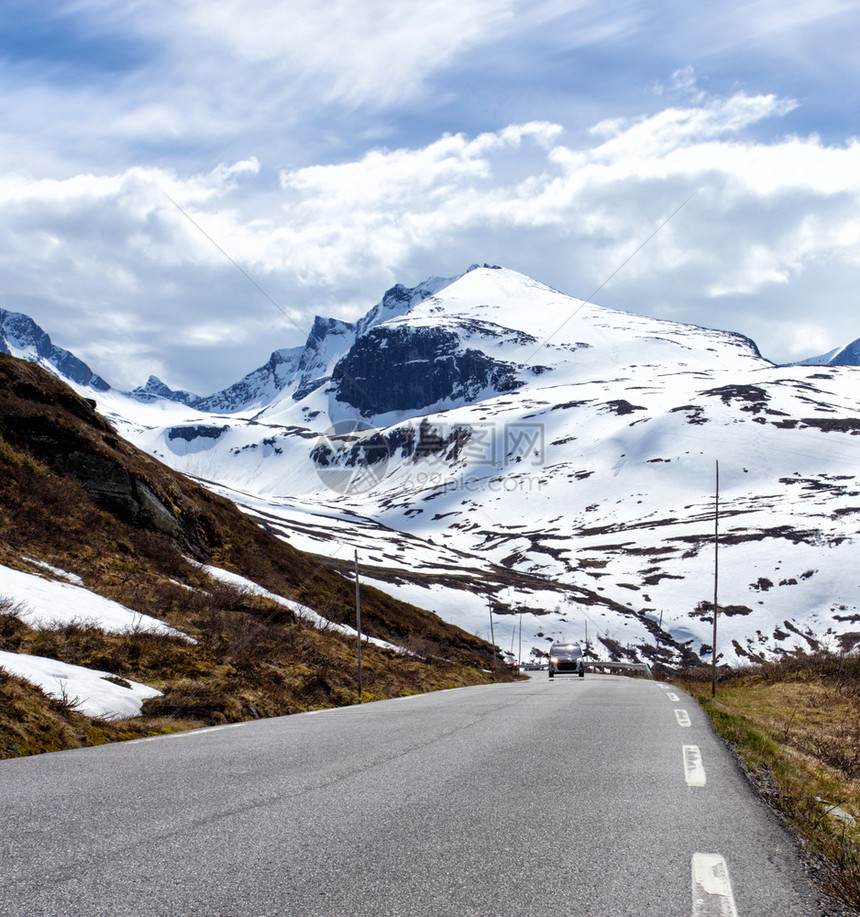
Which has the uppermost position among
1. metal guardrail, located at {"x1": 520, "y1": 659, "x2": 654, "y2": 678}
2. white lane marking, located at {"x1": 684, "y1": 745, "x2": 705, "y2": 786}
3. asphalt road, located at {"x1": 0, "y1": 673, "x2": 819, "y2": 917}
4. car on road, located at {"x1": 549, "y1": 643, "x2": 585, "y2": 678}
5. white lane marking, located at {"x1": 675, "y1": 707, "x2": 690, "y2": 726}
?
asphalt road, located at {"x1": 0, "y1": 673, "x2": 819, "y2": 917}

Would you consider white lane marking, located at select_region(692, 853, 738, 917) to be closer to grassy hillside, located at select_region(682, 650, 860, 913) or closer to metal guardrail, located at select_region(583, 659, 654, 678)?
grassy hillside, located at select_region(682, 650, 860, 913)

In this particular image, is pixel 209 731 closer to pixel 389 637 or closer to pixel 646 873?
pixel 646 873

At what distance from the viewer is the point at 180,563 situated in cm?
2533

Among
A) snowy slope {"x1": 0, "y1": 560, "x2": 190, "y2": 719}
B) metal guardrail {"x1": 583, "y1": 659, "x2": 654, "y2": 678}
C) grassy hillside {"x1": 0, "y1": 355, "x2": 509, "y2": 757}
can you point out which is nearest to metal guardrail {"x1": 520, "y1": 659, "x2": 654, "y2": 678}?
metal guardrail {"x1": 583, "y1": 659, "x2": 654, "y2": 678}

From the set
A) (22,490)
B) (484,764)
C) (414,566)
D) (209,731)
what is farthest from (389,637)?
(414,566)

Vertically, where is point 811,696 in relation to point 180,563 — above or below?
below

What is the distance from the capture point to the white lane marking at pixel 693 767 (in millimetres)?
6828

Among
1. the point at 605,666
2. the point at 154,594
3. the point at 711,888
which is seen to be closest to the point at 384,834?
the point at 711,888

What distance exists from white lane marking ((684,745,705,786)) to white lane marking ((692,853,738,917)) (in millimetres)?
2516

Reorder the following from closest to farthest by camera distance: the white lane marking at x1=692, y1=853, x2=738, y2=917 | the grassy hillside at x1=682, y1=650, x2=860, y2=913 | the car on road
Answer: the white lane marking at x1=692, y1=853, x2=738, y2=917 → the grassy hillside at x1=682, y1=650, x2=860, y2=913 → the car on road

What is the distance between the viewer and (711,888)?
3.88 metres

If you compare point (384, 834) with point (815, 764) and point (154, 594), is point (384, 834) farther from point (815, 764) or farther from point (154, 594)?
point (154, 594)

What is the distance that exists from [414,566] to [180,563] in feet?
355

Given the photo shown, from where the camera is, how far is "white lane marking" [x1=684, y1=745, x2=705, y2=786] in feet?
22.4
